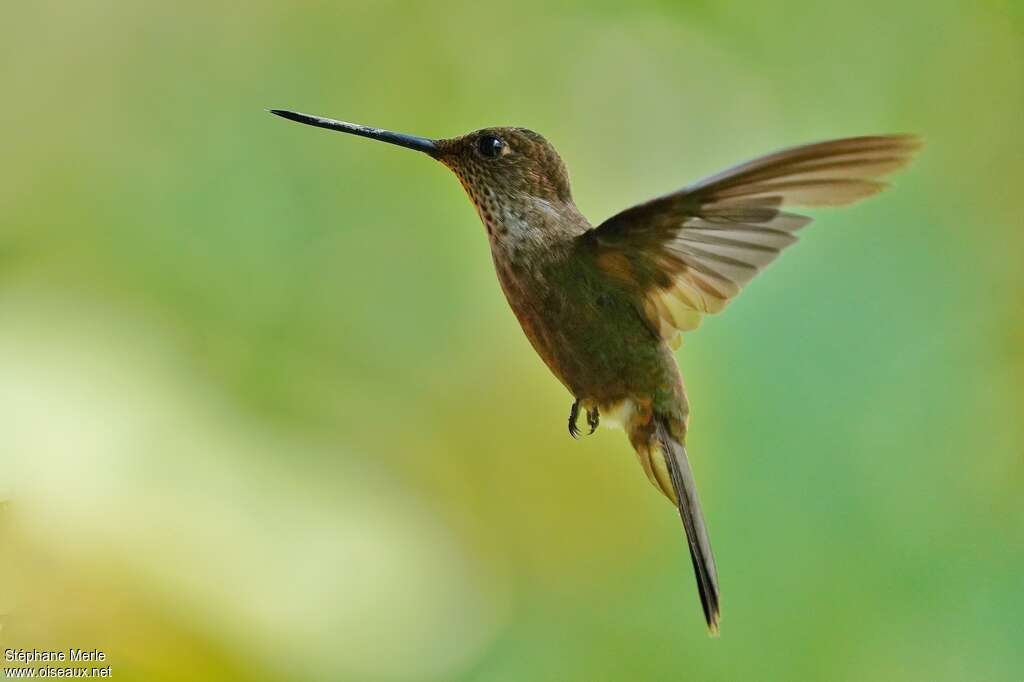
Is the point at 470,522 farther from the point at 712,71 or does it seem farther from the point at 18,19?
the point at 18,19

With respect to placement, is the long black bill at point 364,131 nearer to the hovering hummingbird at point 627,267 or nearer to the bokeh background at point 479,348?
the hovering hummingbird at point 627,267

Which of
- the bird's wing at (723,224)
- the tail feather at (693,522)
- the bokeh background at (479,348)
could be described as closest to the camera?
the bird's wing at (723,224)

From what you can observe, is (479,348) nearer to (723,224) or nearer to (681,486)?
(681,486)

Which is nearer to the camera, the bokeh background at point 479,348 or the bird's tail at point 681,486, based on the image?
the bird's tail at point 681,486

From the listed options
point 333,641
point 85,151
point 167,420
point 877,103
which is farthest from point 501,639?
point 877,103

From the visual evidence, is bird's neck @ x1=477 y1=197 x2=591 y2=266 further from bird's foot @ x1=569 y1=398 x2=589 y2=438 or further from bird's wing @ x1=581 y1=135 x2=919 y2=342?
bird's foot @ x1=569 y1=398 x2=589 y2=438

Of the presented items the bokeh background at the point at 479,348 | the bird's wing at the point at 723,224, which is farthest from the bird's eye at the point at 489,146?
the bokeh background at the point at 479,348
